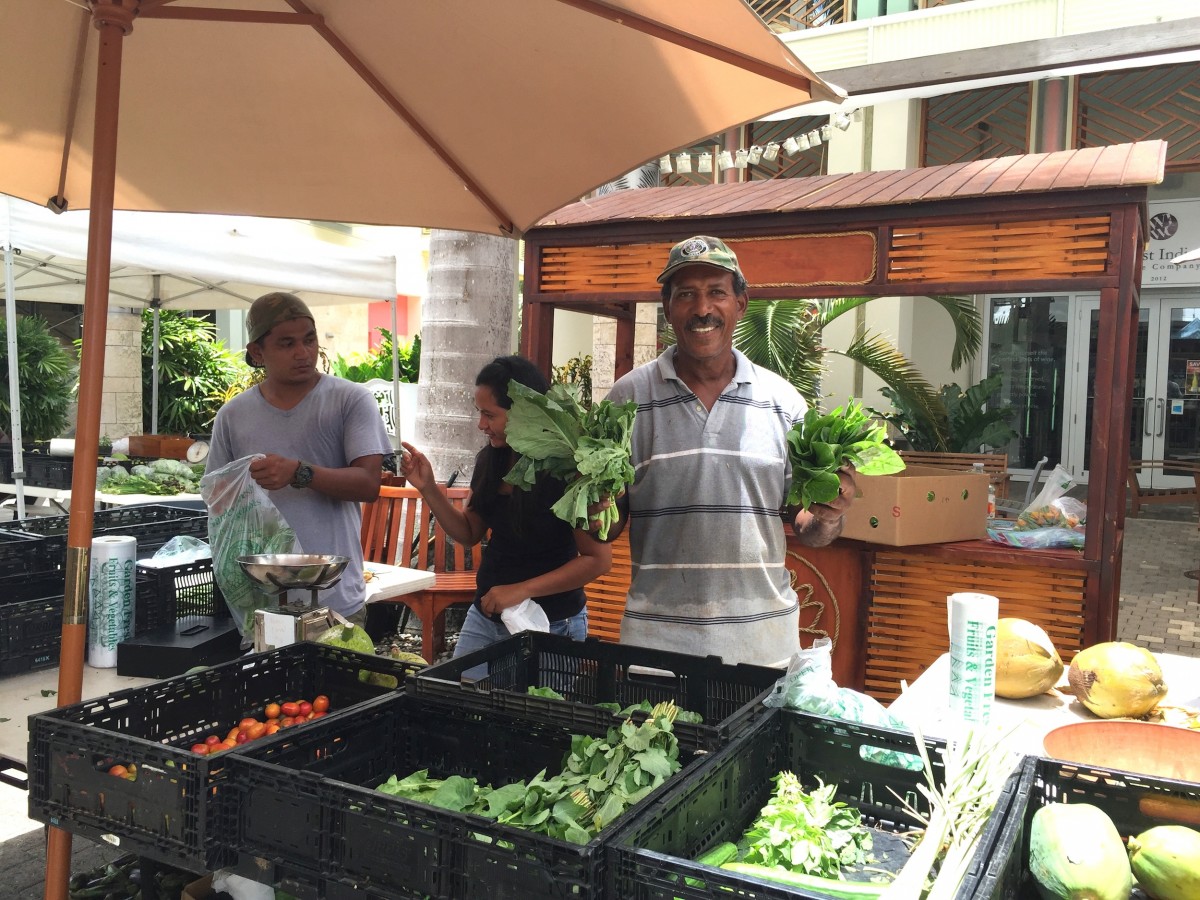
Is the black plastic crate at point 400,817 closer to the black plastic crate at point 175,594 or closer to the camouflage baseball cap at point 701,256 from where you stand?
the camouflage baseball cap at point 701,256

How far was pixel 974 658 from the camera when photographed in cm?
203

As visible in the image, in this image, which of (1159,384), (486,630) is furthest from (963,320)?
(486,630)

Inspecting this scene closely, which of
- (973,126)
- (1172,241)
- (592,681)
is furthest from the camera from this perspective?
(1172,241)

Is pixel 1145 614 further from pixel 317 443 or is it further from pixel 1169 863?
pixel 1169 863

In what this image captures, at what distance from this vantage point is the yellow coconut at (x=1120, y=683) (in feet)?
7.66

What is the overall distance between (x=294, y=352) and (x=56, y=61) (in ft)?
3.78

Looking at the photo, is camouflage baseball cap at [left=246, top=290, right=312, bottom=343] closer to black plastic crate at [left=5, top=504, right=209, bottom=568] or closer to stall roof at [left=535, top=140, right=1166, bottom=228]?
black plastic crate at [left=5, top=504, right=209, bottom=568]

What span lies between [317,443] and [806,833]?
96.3 inches

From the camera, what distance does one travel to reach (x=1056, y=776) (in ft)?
5.39

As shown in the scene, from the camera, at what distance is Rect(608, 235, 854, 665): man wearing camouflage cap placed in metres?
2.74

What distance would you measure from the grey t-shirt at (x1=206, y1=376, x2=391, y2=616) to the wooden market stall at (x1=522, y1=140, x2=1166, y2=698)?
2.28m

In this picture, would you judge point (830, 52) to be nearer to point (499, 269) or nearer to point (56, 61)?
point (499, 269)

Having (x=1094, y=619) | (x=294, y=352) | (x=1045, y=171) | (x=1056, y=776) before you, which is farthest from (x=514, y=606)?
(x=1045, y=171)

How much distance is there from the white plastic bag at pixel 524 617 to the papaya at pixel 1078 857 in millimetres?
1564
